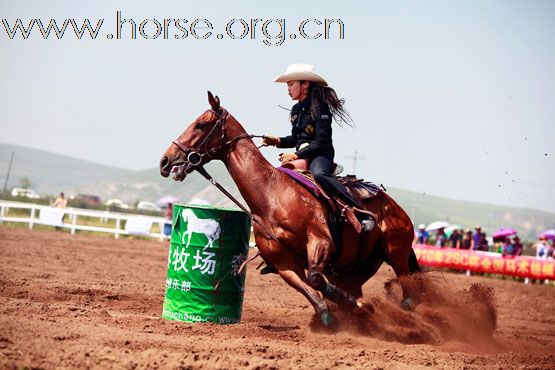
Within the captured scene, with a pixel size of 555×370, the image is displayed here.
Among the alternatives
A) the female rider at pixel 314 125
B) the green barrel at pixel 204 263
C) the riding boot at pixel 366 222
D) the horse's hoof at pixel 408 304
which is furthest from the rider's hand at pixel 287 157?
the horse's hoof at pixel 408 304

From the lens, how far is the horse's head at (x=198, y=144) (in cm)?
860

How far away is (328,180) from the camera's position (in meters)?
9.04

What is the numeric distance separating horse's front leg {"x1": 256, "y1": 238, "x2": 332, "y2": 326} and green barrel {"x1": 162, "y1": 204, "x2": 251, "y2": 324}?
51 centimetres

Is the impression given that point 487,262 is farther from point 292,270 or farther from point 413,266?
point 292,270

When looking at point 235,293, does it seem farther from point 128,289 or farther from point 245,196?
point 128,289

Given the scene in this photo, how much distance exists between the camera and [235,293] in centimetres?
931

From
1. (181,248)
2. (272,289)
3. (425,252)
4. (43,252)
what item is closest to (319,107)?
(181,248)

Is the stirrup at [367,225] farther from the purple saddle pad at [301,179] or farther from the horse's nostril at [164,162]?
the horse's nostril at [164,162]

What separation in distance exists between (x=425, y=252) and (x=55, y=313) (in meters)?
19.4

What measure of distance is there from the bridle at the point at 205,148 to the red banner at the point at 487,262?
1567 cm

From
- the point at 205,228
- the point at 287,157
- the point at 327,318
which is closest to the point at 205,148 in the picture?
the point at 205,228

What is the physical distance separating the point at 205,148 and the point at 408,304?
3.33 meters

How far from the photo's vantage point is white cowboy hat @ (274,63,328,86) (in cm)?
928

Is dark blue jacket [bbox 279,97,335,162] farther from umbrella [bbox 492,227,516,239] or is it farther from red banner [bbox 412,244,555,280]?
umbrella [bbox 492,227,516,239]
